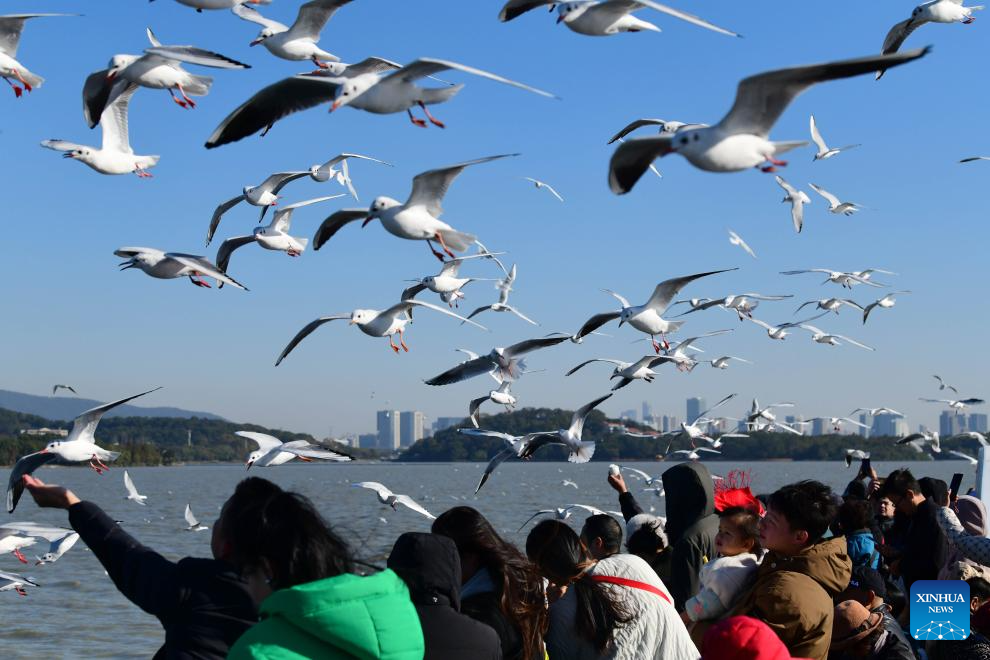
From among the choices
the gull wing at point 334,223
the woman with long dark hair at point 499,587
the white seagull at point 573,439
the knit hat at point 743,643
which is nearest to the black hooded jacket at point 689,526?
the woman with long dark hair at point 499,587

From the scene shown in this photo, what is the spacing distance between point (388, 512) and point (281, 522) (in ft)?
113

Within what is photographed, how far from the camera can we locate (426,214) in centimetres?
919

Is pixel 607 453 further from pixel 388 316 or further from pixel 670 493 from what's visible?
pixel 670 493

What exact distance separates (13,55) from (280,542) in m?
8.39

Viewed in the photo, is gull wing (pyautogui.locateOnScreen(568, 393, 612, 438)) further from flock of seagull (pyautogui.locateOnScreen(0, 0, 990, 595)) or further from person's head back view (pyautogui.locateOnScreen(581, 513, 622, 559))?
person's head back view (pyautogui.locateOnScreen(581, 513, 622, 559))

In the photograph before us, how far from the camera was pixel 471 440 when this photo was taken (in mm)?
67562

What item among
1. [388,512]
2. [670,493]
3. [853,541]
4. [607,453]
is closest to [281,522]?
[670,493]

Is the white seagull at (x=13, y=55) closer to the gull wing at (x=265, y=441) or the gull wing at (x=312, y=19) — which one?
the gull wing at (x=312, y=19)

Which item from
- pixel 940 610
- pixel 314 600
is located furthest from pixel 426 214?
pixel 314 600

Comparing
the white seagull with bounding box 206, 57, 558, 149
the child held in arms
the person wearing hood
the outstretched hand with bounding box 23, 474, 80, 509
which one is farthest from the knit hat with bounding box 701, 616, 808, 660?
the white seagull with bounding box 206, 57, 558, 149

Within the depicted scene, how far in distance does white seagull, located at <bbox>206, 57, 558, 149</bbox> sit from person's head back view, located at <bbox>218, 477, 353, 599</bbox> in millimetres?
4565

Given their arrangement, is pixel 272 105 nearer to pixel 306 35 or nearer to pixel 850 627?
pixel 306 35

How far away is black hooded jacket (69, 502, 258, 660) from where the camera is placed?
3262mm

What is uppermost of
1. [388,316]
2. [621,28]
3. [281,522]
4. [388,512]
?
[621,28]
